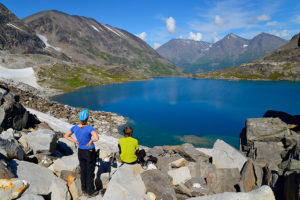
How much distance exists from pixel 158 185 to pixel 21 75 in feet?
467

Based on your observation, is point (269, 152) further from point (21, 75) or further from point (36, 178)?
point (21, 75)

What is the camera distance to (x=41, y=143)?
39.0 ft

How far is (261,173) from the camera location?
10906 mm

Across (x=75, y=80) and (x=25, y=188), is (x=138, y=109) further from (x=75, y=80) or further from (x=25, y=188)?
(x=75, y=80)

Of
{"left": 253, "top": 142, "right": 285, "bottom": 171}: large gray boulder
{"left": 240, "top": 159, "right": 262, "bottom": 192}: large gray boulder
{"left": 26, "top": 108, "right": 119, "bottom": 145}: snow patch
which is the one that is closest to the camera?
{"left": 240, "top": 159, "right": 262, "bottom": 192}: large gray boulder

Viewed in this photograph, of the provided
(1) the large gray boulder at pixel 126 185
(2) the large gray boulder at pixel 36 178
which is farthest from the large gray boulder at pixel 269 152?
(2) the large gray boulder at pixel 36 178

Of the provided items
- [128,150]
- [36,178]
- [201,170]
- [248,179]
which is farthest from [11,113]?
[248,179]

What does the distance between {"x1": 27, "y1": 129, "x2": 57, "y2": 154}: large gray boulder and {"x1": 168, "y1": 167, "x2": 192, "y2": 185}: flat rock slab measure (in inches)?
293

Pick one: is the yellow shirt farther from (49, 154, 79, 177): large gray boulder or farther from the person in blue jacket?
(49, 154, 79, 177): large gray boulder

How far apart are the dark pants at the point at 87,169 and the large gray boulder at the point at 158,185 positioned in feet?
8.12

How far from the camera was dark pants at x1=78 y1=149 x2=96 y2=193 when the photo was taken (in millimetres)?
8641

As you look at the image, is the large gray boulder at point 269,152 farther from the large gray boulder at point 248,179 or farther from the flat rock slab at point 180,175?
the flat rock slab at point 180,175

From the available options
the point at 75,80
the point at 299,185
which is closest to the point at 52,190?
the point at 299,185

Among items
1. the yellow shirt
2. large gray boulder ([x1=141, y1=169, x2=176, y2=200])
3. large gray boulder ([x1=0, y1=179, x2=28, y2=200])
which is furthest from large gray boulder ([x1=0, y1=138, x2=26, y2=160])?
large gray boulder ([x1=141, y1=169, x2=176, y2=200])
